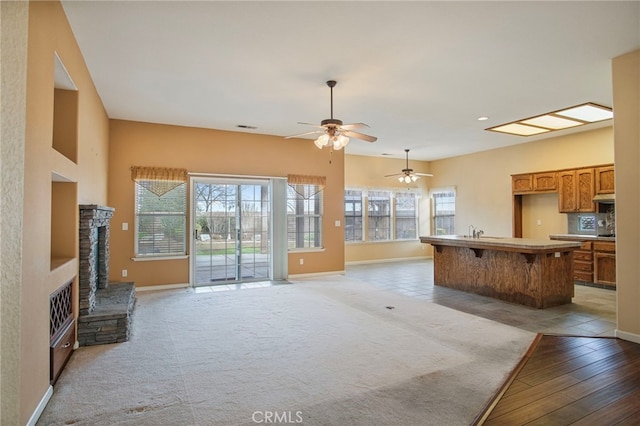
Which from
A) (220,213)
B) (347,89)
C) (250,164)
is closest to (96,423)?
(347,89)

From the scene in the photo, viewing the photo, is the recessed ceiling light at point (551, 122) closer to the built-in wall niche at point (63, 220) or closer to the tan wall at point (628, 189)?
the tan wall at point (628, 189)

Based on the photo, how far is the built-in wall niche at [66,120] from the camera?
3.44 m

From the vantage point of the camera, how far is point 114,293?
4.60 m

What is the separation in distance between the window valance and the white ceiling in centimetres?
89

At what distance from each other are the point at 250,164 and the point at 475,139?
16.1 feet

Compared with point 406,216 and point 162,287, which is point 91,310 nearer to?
point 162,287

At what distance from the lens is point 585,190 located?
675 cm

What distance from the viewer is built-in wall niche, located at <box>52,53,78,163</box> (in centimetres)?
344

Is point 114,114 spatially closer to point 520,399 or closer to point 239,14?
point 239,14

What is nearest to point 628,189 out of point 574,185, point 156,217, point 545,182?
point 574,185

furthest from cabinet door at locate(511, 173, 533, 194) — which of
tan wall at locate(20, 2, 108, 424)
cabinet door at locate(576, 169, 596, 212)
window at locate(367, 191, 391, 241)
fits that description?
tan wall at locate(20, 2, 108, 424)

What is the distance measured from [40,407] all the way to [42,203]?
1.37 meters

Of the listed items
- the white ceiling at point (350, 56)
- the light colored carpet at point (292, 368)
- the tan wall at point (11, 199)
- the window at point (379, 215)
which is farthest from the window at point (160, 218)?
the window at point (379, 215)

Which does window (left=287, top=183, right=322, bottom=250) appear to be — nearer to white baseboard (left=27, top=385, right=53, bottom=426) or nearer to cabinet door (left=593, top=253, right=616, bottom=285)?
white baseboard (left=27, top=385, right=53, bottom=426)
